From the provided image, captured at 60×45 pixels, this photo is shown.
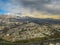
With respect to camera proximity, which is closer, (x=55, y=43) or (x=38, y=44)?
(x=38, y=44)

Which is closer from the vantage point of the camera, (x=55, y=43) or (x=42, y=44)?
(x=42, y=44)

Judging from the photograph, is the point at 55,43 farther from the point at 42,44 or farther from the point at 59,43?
the point at 42,44

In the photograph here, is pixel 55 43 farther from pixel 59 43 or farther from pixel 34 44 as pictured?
pixel 34 44

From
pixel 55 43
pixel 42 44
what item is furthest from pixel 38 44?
pixel 55 43

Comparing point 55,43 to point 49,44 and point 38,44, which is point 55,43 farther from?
point 38,44

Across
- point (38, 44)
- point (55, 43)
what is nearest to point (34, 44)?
point (38, 44)

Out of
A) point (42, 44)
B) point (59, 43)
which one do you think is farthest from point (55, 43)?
point (42, 44)
